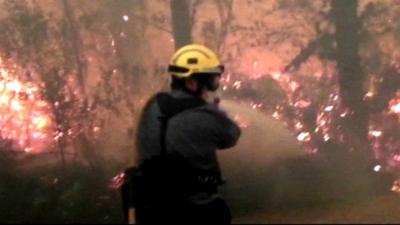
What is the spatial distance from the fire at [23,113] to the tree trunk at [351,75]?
5946 millimetres

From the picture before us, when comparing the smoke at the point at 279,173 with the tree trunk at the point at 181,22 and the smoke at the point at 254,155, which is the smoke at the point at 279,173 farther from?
the tree trunk at the point at 181,22

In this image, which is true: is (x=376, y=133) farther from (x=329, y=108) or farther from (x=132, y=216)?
(x=132, y=216)

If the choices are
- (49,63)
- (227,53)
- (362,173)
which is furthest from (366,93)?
(49,63)

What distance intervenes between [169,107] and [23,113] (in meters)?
10.1

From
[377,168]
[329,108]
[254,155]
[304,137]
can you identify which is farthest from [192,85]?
[329,108]

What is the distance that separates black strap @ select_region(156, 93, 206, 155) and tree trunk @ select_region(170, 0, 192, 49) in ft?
31.2

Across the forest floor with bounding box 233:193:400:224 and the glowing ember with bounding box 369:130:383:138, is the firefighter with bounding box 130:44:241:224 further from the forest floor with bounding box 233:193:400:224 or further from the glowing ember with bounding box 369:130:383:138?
the glowing ember with bounding box 369:130:383:138

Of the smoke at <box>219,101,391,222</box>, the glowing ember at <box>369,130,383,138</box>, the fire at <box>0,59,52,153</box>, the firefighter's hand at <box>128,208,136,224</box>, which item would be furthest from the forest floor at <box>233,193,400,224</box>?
the fire at <box>0,59,52,153</box>

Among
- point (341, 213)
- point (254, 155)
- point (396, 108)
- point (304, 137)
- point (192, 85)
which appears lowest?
point (341, 213)

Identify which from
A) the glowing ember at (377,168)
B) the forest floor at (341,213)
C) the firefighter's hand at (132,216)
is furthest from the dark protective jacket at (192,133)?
the glowing ember at (377,168)

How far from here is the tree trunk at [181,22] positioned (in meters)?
12.8

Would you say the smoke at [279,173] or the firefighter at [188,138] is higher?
the firefighter at [188,138]

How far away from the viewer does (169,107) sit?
323 cm

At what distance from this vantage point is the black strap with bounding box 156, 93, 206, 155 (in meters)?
3.21
